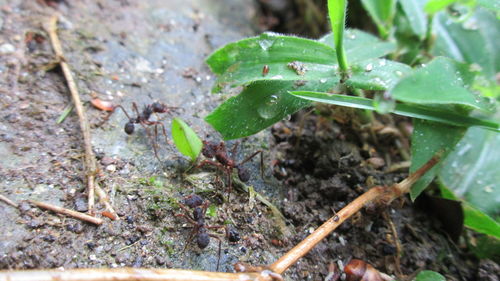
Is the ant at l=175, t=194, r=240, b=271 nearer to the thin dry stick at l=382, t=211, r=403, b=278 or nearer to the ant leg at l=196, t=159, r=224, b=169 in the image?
the ant leg at l=196, t=159, r=224, b=169

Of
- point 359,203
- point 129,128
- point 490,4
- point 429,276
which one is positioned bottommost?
point 429,276

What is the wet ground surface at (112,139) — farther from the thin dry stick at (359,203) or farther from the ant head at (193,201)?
the thin dry stick at (359,203)

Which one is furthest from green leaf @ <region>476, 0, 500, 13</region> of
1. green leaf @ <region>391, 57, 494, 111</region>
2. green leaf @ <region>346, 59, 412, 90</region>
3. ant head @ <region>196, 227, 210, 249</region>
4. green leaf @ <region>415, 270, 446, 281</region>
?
ant head @ <region>196, 227, 210, 249</region>

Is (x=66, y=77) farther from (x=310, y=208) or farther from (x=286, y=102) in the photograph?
(x=310, y=208)

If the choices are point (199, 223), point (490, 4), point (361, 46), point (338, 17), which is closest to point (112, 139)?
point (199, 223)

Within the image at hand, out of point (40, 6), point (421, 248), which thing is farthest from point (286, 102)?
point (40, 6)

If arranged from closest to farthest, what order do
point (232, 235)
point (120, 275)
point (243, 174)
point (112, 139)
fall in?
point (120, 275) → point (232, 235) → point (243, 174) → point (112, 139)

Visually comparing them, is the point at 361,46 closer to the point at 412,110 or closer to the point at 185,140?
the point at 412,110
